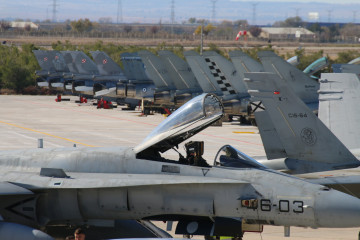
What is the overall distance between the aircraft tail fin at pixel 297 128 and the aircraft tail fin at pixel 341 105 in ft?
9.01

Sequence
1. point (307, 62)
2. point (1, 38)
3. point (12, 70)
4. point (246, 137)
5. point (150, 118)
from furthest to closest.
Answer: point (1, 38), point (307, 62), point (12, 70), point (150, 118), point (246, 137)

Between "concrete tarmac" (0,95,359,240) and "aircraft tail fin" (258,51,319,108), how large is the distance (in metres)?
3.32

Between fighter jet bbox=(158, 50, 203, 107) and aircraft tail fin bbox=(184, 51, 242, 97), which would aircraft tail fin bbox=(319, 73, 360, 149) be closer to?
aircraft tail fin bbox=(184, 51, 242, 97)

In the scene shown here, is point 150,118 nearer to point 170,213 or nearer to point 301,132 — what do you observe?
point 301,132

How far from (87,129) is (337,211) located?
89.9 feet

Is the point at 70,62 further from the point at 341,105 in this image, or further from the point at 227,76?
the point at 341,105

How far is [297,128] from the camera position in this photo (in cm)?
1631

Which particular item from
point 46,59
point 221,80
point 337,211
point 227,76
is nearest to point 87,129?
point 221,80

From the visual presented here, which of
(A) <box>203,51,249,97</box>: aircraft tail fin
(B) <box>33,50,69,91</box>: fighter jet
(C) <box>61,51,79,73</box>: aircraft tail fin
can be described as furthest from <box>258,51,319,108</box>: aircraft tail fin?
(B) <box>33,50,69,91</box>: fighter jet

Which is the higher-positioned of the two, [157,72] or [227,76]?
[227,76]

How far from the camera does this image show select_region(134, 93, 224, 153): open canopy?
1188 centimetres

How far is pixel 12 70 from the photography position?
211 ft

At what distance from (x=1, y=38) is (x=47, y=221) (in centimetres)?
15090

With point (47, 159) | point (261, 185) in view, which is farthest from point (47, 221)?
point (261, 185)
